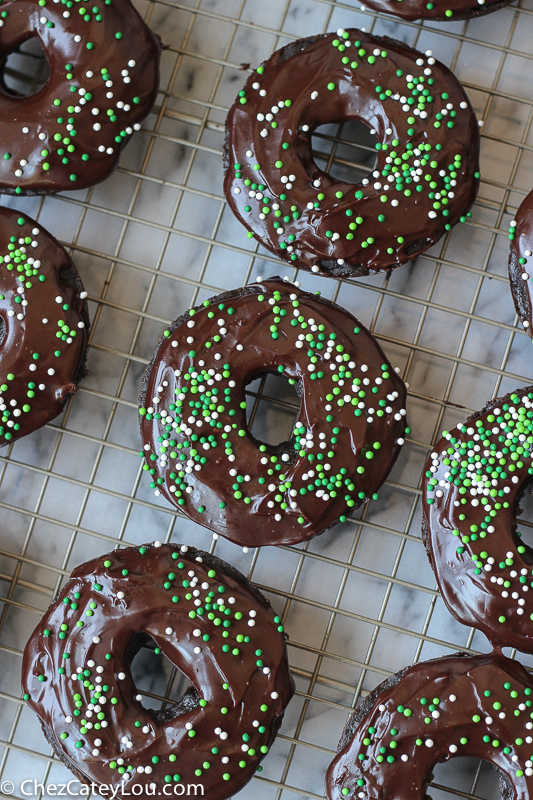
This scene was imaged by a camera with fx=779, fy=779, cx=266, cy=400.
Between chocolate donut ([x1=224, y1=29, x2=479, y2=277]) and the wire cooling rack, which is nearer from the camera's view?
chocolate donut ([x1=224, y1=29, x2=479, y2=277])

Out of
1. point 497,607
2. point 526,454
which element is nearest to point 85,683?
point 497,607

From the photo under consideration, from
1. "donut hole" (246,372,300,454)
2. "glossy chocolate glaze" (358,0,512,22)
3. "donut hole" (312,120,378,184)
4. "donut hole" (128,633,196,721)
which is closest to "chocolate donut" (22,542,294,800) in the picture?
"donut hole" (128,633,196,721)

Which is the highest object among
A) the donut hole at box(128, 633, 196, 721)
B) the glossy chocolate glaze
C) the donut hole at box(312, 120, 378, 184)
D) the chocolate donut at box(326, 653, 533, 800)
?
the glossy chocolate glaze

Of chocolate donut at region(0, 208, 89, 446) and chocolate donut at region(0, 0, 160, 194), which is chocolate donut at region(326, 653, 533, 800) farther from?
chocolate donut at region(0, 0, 160, 194)

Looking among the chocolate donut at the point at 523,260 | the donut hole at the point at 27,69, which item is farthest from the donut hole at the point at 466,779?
the donut hole at the point at 27,69

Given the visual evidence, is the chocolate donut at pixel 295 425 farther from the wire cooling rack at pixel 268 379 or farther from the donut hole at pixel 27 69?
the donut hole at pixel 27 69

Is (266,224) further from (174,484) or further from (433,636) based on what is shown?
(433,636)
